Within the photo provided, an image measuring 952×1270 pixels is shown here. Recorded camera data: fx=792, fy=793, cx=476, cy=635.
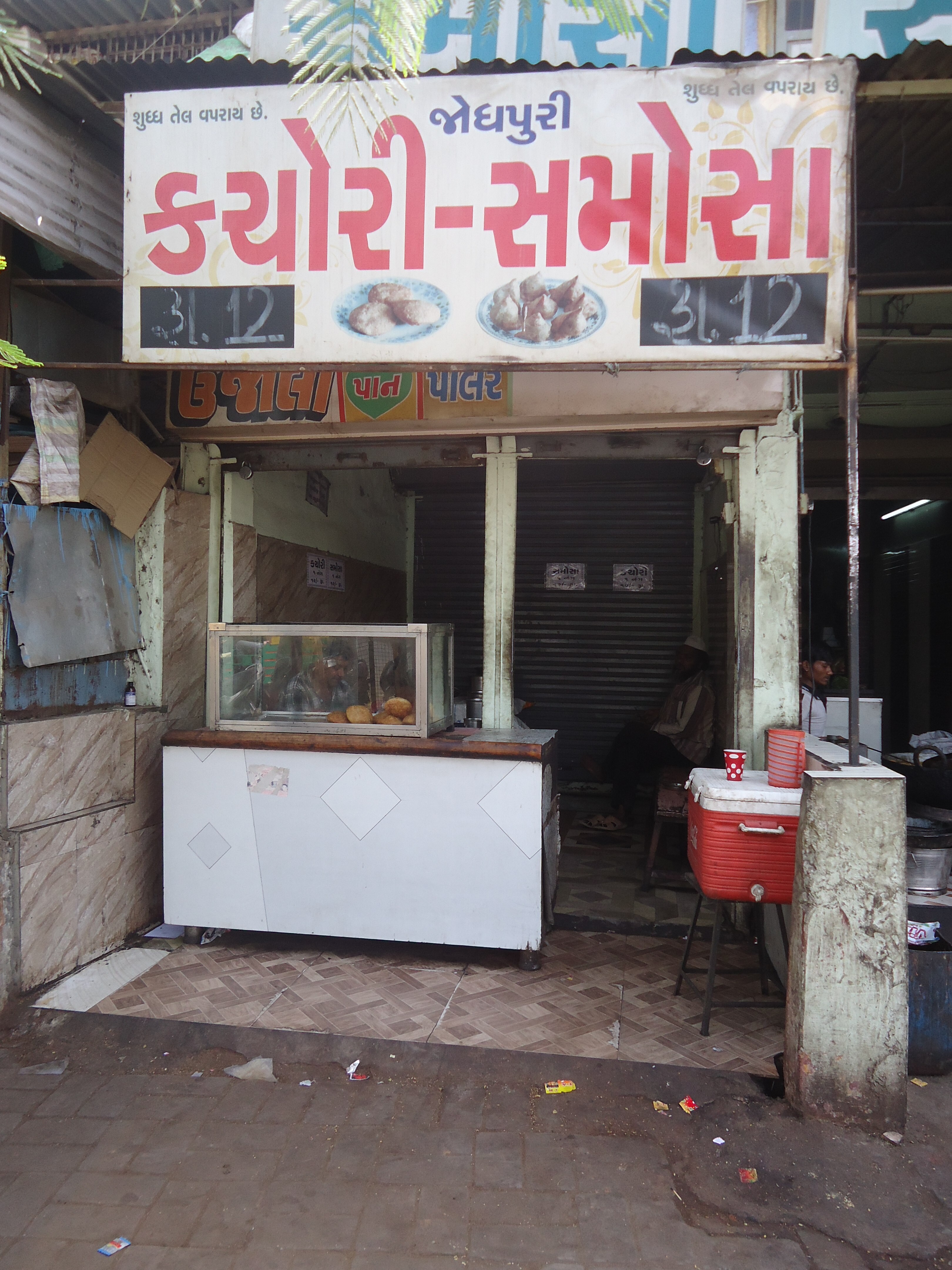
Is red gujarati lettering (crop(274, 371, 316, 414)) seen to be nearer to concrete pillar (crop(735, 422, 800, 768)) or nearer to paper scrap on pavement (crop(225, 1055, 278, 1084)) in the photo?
concrete pillar (crop(735, 422, 800, 768))

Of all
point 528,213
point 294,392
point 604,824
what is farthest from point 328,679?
point 604,824

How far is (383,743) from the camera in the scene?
440 cm

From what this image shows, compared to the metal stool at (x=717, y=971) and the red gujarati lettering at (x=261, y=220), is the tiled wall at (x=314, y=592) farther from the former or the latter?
the metal stool at (x=717, y=971)

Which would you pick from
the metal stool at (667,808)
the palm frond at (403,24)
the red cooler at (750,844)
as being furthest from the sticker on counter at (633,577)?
the palm frond at (403,24)

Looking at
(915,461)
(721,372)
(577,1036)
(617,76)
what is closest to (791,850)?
(577,1036)

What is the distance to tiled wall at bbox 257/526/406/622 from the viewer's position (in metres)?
5.95

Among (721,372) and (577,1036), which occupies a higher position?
(721,372)

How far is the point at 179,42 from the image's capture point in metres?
3.89

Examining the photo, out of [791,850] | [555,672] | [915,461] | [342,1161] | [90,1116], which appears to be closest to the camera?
[342,1161]

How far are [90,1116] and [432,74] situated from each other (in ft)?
15.3

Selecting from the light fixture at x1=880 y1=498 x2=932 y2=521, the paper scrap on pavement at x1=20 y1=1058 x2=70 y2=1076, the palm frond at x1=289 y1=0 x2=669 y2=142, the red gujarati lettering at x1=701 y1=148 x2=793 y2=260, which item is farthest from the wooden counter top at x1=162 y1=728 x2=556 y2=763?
the light fixture at x1=880 y1=498 x2=932 y2=521

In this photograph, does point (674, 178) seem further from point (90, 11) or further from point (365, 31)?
point (90, 11)

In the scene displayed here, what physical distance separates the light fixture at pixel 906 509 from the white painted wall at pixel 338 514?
5109 mm

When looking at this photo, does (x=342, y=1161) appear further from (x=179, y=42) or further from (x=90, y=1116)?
(x=179, y=42)
